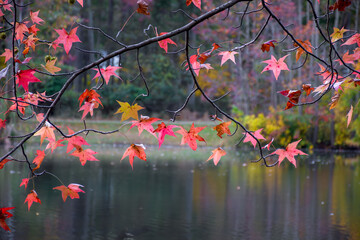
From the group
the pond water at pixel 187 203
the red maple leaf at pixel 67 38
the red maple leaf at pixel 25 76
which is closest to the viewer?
the red maple leaf at pixel 25 76

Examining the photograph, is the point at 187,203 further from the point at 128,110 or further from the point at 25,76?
the point at 25,76

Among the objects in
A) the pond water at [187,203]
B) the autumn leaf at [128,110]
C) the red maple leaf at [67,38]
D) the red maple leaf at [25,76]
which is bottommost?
the pond water at [187,203]

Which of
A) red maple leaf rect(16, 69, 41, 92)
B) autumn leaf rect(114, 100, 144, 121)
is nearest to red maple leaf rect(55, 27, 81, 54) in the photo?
red maple leaf rect(16, 69, 41, 92)

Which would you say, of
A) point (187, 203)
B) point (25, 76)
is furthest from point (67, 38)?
point (187, 203)

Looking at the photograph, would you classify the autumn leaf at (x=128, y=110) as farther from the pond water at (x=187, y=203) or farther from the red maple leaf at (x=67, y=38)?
the pond water at (x=187, y=203)

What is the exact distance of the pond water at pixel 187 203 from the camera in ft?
15.1

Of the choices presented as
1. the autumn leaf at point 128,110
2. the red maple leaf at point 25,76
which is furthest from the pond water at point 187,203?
the red maple leaf at point 25,76

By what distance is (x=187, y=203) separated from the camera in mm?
6008

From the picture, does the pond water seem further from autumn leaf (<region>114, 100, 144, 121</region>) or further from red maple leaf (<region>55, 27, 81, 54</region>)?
red maple leaf (<region>55, 27, 81, 54</region>)

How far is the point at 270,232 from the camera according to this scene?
15.3 ft

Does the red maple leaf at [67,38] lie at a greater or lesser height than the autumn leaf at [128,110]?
greater

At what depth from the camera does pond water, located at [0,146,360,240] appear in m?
4.62

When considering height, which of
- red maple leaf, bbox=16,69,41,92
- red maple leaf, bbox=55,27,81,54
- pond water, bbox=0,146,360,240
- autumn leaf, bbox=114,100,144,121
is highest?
red maple leaf, bbox=55,27,81,54

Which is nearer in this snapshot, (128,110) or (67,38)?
(128,110)
